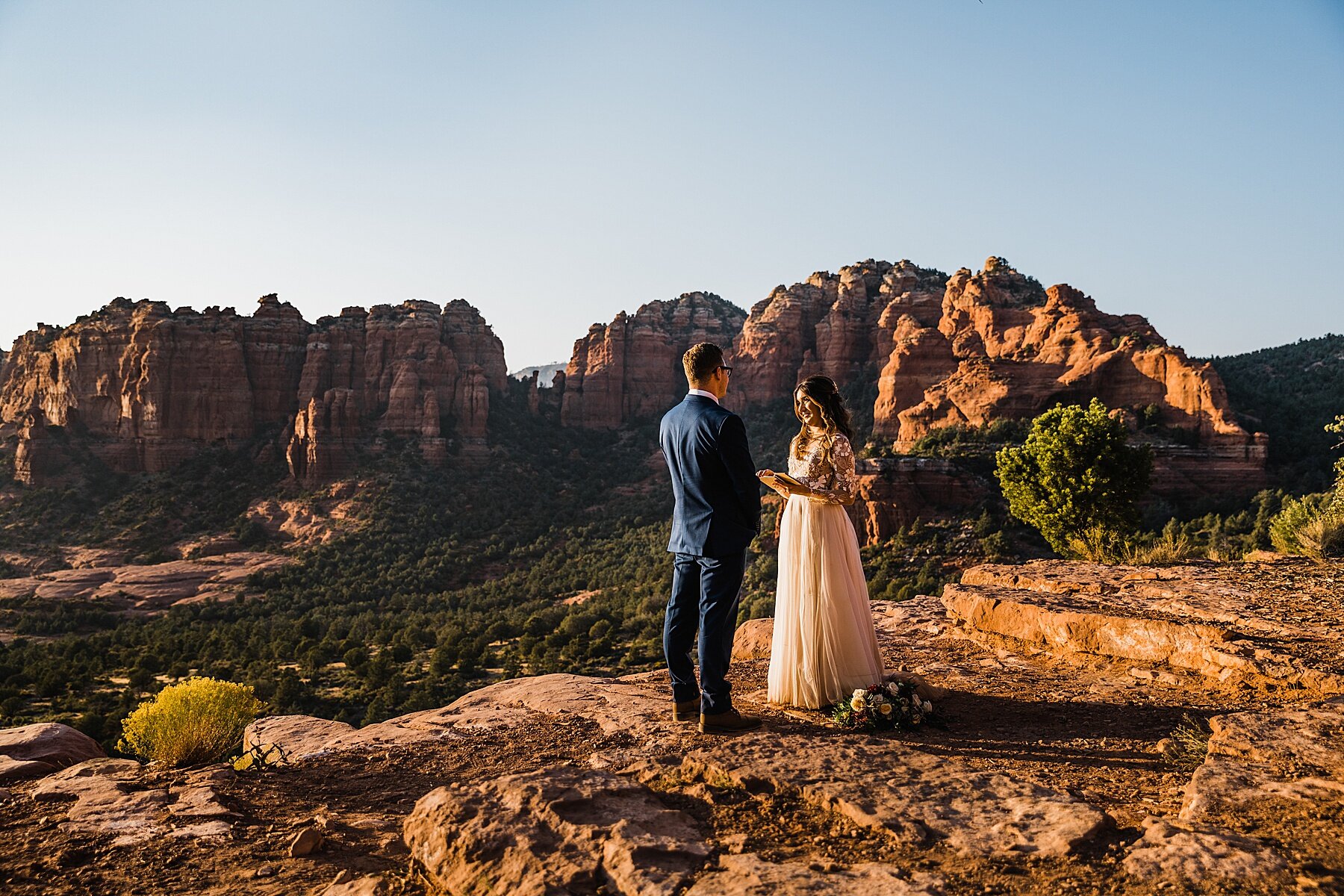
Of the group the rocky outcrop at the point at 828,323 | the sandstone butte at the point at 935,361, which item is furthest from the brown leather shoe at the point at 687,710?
the rocky outcrop at the point at 828,323

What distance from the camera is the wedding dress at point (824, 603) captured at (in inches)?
183

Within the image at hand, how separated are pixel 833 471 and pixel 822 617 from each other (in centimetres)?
95

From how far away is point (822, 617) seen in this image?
4656mm

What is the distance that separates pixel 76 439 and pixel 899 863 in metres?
70.4

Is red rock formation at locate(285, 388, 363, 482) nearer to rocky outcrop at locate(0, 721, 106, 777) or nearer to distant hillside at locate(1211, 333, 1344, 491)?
rocky outcrop at locate(0, 721, 106, 777)

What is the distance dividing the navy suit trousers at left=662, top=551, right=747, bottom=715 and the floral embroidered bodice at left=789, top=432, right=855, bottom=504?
0.74 meters

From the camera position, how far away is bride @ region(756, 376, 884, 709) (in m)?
4.64

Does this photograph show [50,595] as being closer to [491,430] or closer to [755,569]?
[491,430]

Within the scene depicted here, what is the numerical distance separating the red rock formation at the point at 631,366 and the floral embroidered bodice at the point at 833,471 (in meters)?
66.1

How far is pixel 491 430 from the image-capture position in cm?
5997

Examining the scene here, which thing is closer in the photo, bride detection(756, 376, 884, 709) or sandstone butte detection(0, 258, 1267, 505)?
bride detection(756, 376, 884, 709)

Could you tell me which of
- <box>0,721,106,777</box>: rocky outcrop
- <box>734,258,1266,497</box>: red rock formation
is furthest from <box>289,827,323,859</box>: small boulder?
<box>734,258,1266,497</box>: red rock formation

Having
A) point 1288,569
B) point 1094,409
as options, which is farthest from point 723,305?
point 1288,569

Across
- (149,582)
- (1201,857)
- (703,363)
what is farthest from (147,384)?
(1201,857)
